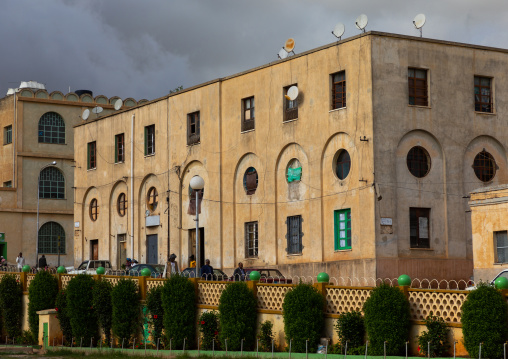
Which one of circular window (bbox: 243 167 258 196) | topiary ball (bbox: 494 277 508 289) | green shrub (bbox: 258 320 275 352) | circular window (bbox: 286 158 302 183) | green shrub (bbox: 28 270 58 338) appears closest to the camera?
topiary ball (bbox: 494 277 508 289)

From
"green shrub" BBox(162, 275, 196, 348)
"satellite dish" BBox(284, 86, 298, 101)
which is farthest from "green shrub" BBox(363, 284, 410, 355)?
"satellite dish" BBox(284, 86, 298, 101)

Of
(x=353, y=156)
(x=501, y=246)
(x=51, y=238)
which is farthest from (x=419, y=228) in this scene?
(x=51, y=238)

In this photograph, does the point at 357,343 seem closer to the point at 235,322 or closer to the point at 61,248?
the point at 235,322

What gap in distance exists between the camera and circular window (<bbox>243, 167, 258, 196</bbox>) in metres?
41.0

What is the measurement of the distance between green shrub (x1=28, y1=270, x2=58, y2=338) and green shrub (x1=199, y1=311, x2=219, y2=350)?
9.04 metres

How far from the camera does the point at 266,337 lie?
23.5 meters

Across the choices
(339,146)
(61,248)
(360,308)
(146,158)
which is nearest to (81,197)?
(146,158)

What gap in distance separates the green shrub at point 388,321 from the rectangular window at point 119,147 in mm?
30436

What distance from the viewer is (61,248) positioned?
6278cm

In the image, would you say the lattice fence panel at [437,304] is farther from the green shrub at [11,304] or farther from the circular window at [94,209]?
the circular window at [94,209]

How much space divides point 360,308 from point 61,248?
43.9 meters

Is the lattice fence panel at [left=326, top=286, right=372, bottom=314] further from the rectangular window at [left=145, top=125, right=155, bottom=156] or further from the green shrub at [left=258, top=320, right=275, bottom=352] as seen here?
the rectangular window at [left=145, top=125, right=155, bottom=156]

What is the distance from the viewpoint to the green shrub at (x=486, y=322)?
18406 mm

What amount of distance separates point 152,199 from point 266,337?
24375 mm
